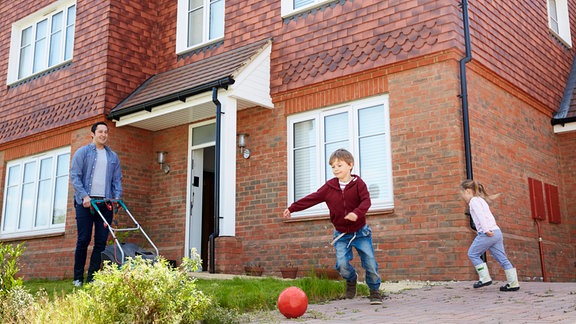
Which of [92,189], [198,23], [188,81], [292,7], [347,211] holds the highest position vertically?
[198,23]

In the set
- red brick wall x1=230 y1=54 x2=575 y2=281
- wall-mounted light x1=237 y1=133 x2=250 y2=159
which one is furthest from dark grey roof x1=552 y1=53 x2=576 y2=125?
wall-mounted light x1=237 y1=133 x2=250 y2=159

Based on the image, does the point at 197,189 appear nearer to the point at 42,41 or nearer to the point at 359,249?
the point at 42,41

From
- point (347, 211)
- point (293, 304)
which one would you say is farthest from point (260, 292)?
point (347, 211)

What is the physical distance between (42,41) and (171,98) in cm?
541

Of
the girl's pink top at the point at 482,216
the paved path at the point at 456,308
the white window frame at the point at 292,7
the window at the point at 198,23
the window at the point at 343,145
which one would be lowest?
the paved path at the point at 456,308

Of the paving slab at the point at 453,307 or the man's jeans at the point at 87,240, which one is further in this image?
the man's jeans at the point at 87,240

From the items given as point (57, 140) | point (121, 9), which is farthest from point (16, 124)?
point (121, 9)

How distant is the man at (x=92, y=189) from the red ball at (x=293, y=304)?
11.9 feet

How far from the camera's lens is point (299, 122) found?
32.7 feet

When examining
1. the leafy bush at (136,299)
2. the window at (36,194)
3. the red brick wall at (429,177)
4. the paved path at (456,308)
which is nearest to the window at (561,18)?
the red brick wall at (429,177)

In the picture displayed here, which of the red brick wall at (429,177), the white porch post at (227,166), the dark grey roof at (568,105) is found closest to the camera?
the red brick wall at (429,177)

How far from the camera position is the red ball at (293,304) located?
4.74 metres

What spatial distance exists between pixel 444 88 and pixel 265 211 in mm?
3548

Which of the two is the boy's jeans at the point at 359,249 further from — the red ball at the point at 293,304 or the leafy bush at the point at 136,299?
the leafy bush at the point at 136,299
